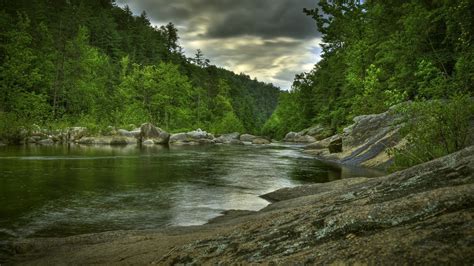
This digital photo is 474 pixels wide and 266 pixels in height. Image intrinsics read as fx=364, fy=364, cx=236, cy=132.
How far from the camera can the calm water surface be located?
32.8ft

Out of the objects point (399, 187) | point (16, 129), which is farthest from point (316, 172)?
point (16, 129)

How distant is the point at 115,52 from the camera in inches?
3629

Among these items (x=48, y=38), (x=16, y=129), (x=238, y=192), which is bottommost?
(x=238, y=192)

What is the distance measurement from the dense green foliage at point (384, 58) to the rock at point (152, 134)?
2501 centimetres

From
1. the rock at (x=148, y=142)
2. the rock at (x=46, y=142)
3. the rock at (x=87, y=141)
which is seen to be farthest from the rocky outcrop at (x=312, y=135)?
the rock at (x=46, y=142)

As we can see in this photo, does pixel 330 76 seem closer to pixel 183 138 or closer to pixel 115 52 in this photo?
pixel 183 138

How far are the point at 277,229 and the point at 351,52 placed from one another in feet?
155

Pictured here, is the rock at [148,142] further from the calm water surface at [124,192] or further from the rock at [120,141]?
the calm water surface at [124,192]

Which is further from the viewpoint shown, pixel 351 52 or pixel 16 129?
pixel 351 52

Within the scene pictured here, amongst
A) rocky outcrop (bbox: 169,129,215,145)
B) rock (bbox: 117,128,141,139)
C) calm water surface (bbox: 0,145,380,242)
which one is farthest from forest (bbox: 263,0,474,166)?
rock (bbox: 117,128,141,139)

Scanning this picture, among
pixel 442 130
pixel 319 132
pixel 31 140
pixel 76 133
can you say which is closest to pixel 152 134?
pixel 76 133

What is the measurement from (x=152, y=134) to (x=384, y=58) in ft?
110

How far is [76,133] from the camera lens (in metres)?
49.6

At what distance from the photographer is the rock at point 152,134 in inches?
2073
